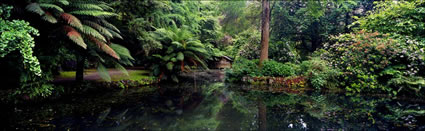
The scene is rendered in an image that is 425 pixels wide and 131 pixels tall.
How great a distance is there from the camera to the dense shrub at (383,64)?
249 inches

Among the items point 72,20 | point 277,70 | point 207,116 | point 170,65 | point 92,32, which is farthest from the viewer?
point 170,65

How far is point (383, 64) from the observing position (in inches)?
265

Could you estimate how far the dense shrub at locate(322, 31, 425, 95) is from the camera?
6324 mm

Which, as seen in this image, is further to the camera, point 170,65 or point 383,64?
point 170,65

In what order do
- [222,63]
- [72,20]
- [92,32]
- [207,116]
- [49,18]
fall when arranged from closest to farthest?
[207,116] < [49,18] < [72,20] < [92,32] < [222,63]

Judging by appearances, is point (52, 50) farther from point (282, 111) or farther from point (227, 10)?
point (227, 10)

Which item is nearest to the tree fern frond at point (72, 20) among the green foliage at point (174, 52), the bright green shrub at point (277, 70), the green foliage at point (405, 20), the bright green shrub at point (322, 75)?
the green foliage at point (174, 52)

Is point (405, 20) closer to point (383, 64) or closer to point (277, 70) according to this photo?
point (383, 64)

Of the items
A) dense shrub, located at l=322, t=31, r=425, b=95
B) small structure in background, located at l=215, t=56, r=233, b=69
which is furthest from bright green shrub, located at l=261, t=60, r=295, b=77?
small structure in background, located at l=215, t=56, r=233, b=69

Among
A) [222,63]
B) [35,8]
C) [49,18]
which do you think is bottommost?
[222,63]

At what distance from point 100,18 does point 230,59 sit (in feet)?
45.4

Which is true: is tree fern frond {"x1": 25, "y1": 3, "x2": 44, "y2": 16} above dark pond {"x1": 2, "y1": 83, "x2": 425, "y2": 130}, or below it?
above

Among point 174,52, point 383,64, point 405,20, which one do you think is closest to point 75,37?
point 174,52

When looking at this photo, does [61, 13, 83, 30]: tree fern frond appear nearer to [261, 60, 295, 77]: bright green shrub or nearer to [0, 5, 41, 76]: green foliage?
[0, 5, 41, 76]: green foliage
